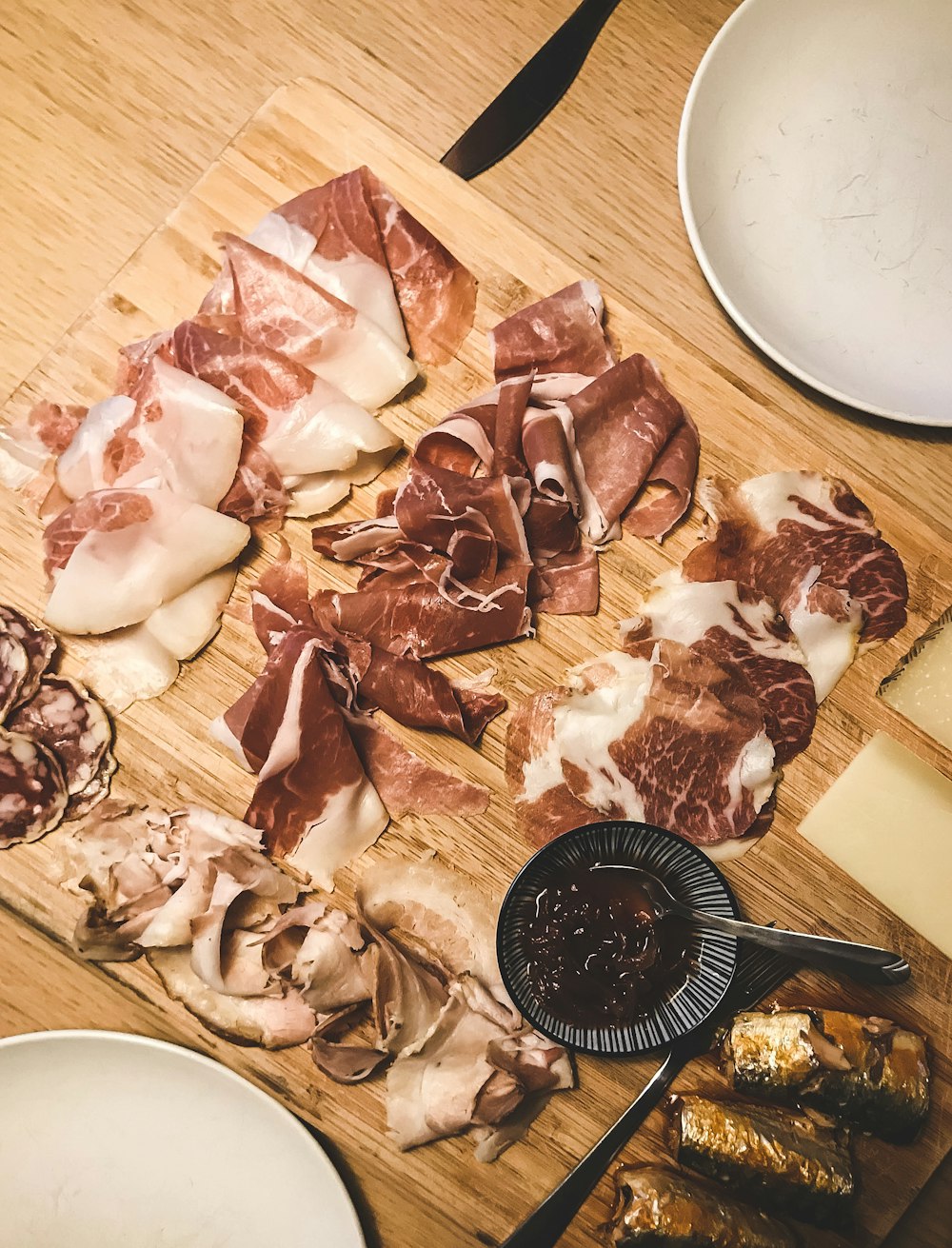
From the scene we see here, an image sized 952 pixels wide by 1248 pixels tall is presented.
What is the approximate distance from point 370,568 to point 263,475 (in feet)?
0.80

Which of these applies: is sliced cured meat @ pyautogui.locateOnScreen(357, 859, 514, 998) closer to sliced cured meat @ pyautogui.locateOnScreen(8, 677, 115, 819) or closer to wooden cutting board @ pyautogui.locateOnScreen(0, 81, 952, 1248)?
wooden cutting board @ pyautogui.locateOnScreen(0, 81, 952, 1248)

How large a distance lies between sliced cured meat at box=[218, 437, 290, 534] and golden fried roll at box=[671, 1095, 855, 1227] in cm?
123

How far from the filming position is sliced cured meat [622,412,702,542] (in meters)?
1.49

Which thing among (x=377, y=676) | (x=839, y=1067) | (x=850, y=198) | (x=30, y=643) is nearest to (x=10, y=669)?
(x=30, y=643)

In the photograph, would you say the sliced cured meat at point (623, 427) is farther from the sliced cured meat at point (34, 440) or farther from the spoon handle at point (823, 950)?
the sliced cured meat at point (34, 440)

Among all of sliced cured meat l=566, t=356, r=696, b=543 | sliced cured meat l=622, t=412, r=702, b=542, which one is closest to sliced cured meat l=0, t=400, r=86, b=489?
sliced cured meat l=566, t=356, r=696, b=543

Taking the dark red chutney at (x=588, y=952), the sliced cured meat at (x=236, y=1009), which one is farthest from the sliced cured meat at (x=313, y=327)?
the sliced cured meat at (x=236, y=1009)

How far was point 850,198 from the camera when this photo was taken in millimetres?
1562

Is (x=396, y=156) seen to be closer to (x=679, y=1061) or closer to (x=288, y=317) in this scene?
(x=288, y=317)

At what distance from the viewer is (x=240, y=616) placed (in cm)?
148

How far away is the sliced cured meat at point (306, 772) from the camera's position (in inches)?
55.4

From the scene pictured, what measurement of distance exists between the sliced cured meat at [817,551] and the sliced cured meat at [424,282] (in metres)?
0.53

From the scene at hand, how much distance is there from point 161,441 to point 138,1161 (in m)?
1.21

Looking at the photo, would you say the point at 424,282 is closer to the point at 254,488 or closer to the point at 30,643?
the point at 254,488
